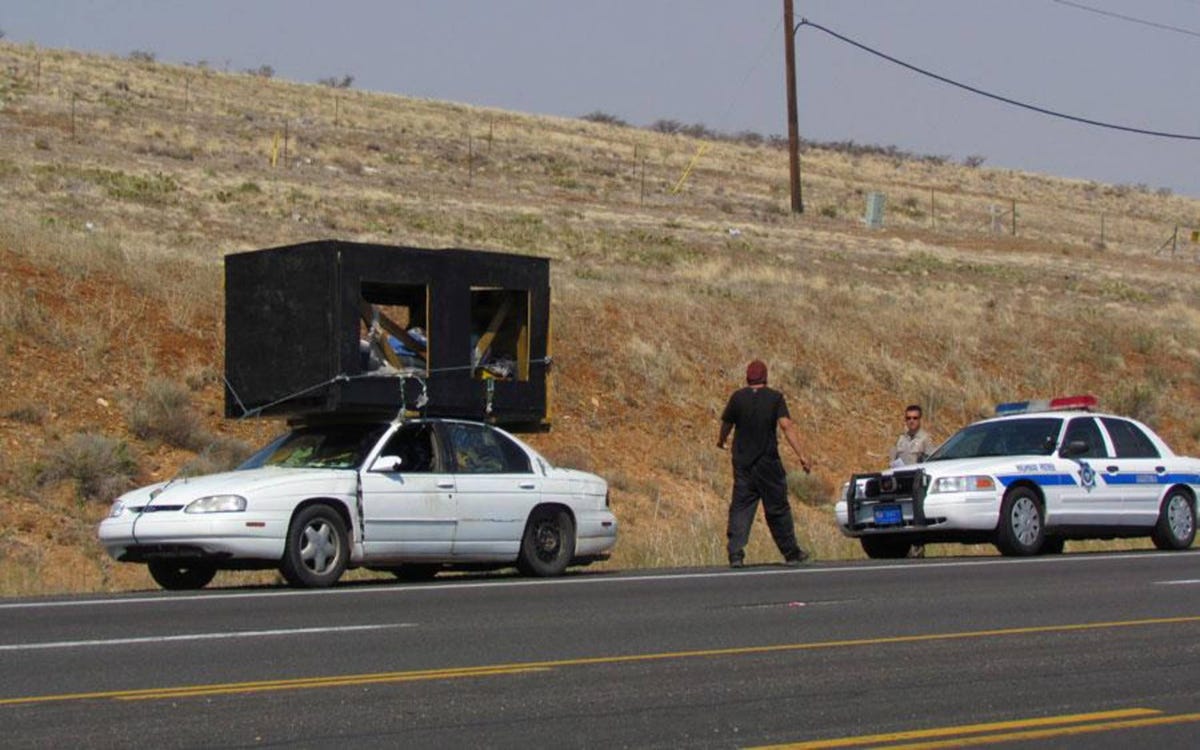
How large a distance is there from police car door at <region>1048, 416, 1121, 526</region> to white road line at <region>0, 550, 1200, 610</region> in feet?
1.30

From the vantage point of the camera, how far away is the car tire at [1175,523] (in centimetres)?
2019

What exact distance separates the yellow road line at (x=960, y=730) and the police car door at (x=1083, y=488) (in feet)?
36.1

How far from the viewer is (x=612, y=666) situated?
9.88 m

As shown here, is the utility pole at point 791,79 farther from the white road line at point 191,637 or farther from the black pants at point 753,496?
the white road line at point 191,637

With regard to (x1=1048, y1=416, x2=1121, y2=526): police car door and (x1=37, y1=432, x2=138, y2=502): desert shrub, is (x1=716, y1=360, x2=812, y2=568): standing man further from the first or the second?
(x1=37, y1=432, x2=138, y2=502): desert shrub

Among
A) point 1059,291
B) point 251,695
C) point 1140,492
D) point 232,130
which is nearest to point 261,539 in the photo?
point 251,695

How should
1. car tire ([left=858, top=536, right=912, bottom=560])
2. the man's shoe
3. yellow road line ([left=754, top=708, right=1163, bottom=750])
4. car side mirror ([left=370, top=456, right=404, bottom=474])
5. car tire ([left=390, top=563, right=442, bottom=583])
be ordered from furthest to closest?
car tire ([left=858, top=536, right=912, bottom=560])
the man's shoe
car tire ([left=390, top=563, right=442, bottom=583])
car side mirror ([left=370, top=456, right=404, bottom=474])
yellow road line ([left=754, top=708, right=1163, bottom=750])

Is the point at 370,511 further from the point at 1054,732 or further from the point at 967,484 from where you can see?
the point at 1054,732

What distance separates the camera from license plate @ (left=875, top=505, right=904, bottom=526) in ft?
61.9

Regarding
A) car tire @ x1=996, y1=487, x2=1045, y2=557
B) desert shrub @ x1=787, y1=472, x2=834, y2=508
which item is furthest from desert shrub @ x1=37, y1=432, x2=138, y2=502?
desert shrub @ x1=787, y1=472, x2=834, y2=508

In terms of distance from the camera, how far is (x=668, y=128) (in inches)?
3844

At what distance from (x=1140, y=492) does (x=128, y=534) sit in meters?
11.1

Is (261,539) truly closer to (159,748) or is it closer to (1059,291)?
(159,748)

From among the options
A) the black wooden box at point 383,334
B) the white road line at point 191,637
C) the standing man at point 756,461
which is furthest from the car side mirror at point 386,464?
the white road line at point 191,637
